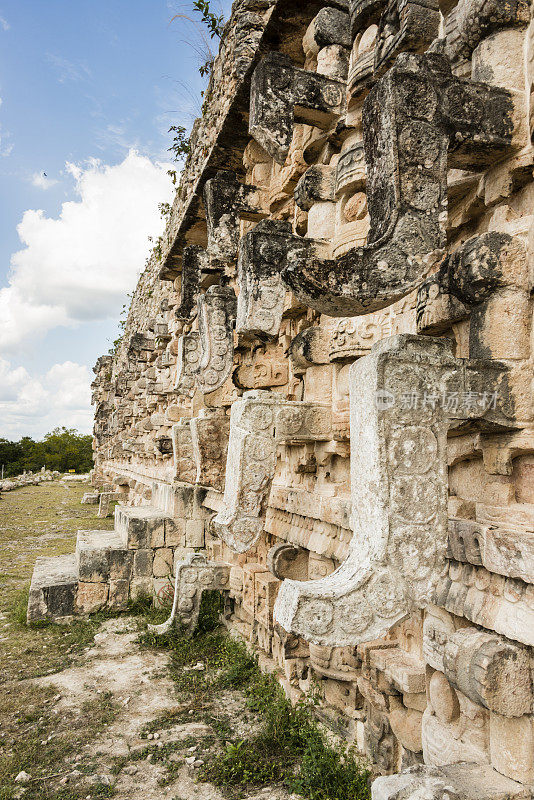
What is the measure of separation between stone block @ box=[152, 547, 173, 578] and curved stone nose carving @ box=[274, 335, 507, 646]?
4.98 metres

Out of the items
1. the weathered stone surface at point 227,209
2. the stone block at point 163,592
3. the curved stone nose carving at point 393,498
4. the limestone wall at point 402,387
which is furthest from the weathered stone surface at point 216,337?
the curved stone nose carving at point 393,498

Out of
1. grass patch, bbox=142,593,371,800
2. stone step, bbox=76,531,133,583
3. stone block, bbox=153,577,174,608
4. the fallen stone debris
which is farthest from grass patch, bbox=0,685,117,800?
the fallen stone debris

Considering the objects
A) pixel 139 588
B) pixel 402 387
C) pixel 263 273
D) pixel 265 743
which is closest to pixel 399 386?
pixel 402 387

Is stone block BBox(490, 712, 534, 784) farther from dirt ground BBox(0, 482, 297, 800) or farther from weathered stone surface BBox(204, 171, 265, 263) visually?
weathered stone surface BBox(204, 171, 265, 263)

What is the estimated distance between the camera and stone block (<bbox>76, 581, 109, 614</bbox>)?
6.29m

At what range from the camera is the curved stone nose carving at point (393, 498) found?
186 cm

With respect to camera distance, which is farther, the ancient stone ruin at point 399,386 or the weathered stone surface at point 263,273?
the weathered stone surface at point 263,273

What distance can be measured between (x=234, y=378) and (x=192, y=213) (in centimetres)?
253

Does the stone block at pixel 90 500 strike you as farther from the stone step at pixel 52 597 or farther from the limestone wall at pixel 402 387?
the limestone wall at pixel 402 387

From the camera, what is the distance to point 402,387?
197 centimetres

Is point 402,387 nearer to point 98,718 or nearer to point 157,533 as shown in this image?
point 98,718

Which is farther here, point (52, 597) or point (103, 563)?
point (103, 563)

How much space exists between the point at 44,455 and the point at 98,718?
44477 mm

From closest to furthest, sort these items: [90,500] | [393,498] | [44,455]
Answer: [393,498] < [90,500] < [44,455]
